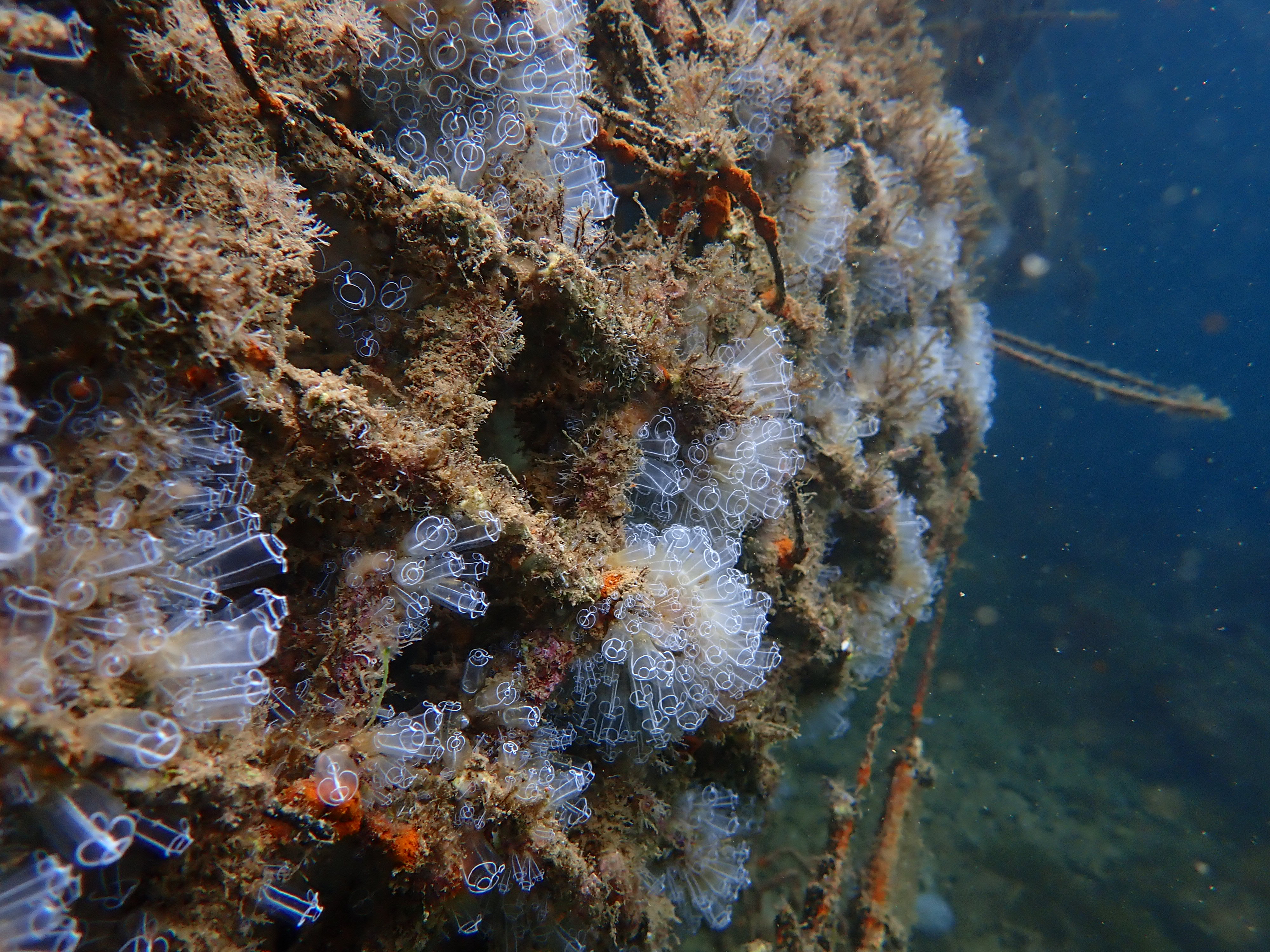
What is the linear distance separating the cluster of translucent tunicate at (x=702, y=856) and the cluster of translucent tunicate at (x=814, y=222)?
149 inches

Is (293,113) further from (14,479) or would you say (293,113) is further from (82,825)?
(82,825)

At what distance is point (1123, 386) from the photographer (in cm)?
818

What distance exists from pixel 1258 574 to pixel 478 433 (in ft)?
120

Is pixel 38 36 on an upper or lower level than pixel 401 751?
upper

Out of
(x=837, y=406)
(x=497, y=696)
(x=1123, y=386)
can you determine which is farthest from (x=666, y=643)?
(x=1123, y=386)

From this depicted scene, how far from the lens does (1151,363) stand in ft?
229

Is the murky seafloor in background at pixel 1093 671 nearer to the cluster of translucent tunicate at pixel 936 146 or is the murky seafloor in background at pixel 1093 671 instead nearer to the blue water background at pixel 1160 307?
the blue water background at pixel 1160 307

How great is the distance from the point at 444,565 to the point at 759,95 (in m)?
3.70

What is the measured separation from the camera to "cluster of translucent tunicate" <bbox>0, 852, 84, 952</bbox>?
1202 millimetres

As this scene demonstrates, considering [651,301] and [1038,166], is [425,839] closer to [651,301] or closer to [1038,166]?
[651,301]

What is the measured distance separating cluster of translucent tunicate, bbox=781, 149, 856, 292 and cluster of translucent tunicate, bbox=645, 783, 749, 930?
379 centimetres

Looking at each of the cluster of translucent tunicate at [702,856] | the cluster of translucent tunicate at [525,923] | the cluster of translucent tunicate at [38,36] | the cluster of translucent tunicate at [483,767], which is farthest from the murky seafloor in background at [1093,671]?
the cluster of translucent tunicate at [38,36]

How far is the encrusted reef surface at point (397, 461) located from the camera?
4.30 ft

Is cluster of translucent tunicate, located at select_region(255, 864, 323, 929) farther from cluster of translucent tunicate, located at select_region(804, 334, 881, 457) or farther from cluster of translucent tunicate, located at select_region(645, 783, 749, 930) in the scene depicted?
cluster of translucent tunicate, located at select_region(804, 334, 881, 457)
